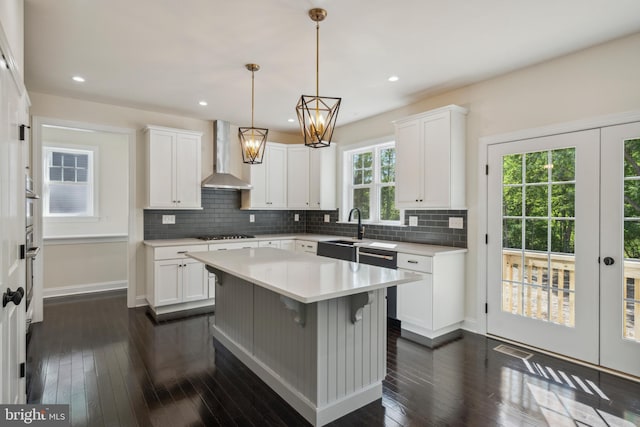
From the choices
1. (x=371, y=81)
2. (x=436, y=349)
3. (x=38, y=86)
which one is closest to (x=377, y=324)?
(x=436, y=349)

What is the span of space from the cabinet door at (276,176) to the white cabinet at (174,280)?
4.87 feet

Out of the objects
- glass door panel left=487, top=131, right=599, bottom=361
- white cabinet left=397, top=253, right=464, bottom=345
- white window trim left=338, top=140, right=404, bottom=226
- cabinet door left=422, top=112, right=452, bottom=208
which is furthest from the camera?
white window trim left=338, top=140, right=404, bottom=226

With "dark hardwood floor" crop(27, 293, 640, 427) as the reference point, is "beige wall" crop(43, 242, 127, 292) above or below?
above

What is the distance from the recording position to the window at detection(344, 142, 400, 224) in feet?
15.6

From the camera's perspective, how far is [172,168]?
15.0ft

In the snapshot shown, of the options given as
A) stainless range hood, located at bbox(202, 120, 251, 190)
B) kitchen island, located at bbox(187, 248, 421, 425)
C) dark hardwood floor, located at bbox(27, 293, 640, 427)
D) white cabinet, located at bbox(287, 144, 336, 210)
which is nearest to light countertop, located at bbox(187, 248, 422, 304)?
kitchen island, located at bbox(187, 248, 421, 425)

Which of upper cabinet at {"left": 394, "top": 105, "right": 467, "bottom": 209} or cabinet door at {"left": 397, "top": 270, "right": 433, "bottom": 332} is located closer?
cabinet door at {"left": 397, "top": 270, "right": 433, "bottom": 332}

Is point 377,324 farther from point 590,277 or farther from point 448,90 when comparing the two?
point 448,90

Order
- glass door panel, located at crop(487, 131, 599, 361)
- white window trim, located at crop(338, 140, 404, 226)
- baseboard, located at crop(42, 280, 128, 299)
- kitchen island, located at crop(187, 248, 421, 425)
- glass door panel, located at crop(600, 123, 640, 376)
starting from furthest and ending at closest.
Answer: baseboard, located at crop(42, 280, 128, 299) < white window trim, located at crop(338, 140, 404, 226) < glass door panel, located at crop(487, 131, 599, 361) < glass door panel, located at crop(600, 123, 640, 376) < kitchen island, located at crop(187, 248, 421, 425)

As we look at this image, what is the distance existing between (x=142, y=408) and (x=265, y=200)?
3549 mm

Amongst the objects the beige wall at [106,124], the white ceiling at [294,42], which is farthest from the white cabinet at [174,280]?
the white ceiling at [294,42]

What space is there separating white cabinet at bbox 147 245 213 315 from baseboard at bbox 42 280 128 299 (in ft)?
5.21

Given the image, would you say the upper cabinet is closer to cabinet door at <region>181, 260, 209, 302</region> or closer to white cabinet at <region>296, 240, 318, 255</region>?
white cabinet at <region>296, 240, 318, 255</region>

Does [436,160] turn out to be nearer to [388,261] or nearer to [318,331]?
[388,261]
